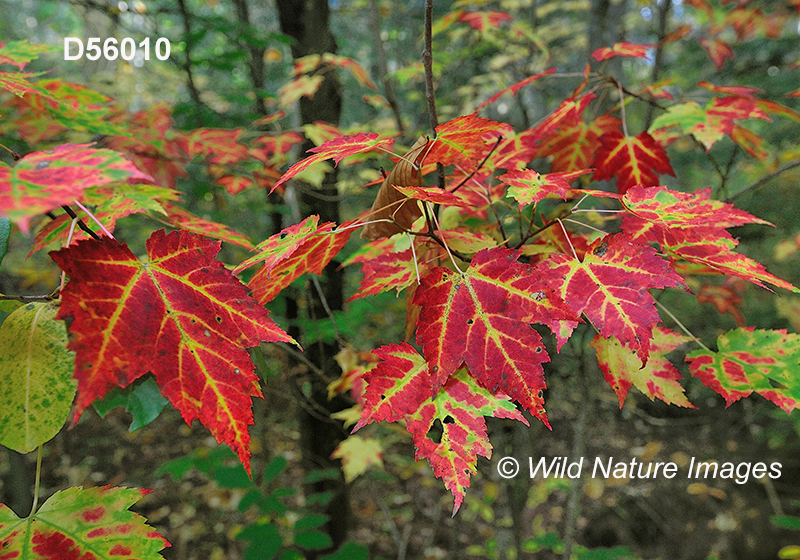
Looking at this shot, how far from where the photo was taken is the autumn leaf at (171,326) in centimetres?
57

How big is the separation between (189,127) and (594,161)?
7.62ft

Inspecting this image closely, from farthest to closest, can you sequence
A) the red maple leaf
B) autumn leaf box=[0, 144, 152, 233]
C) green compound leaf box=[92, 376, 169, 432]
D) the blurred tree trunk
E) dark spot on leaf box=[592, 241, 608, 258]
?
1. the blurred tree trunk
2. the red maple leaf
3. dark spot on leaf box=[592, 241, 608, 258]
4. green compound leaf box=[92, 376, 169, 432]
5. autumn leaf box=[0, 144, 152, 233]

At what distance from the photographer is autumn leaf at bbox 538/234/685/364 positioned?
2.14ft

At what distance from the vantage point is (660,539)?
3328 millimetres

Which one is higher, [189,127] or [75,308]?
[189,127]

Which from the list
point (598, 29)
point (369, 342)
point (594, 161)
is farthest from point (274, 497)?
point (598, 29)

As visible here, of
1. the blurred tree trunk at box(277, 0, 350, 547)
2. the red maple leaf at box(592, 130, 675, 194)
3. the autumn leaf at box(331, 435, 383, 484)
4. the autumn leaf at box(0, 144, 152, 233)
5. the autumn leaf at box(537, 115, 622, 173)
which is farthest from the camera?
the blurred tree trunk at box(277, 0, 350, 547)

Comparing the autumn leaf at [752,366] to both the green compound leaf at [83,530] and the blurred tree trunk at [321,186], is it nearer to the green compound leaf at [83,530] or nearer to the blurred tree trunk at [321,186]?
the green compound leaf at [83,530]

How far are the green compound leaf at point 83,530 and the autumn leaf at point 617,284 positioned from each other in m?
0.71

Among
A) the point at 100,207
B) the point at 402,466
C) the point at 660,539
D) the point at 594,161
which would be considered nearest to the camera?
the point at 100,207

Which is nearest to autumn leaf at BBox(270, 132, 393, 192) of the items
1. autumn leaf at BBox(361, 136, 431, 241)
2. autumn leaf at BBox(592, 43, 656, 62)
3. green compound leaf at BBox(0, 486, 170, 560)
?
autumn leaf at BBox(361, 136, 431, 241)

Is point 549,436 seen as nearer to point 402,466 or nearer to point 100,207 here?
point 402,466

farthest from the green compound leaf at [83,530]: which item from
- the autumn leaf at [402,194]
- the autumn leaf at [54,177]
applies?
the autumn leaf at [402,194]

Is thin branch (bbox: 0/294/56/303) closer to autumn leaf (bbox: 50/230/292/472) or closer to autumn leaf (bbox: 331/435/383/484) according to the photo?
autumn leaf (bbox: 50/230/292/472)
